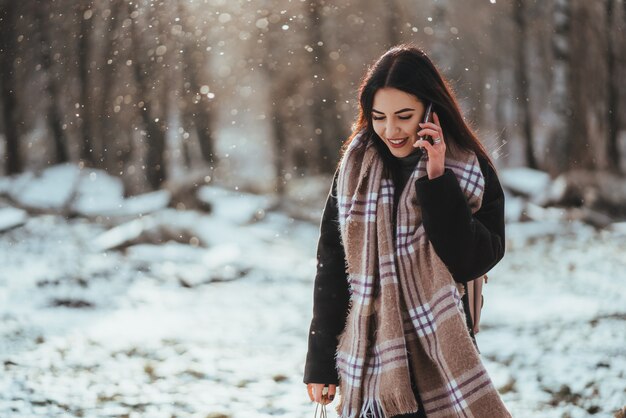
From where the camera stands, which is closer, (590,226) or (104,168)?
(590,226)

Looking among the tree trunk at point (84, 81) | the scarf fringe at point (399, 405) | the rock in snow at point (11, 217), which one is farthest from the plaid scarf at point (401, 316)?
the tree trunk at point (84, 81)

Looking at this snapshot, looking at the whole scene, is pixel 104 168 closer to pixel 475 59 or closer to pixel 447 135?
pixel 475 59

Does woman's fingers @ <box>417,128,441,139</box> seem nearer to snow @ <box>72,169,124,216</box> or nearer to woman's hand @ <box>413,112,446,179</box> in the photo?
woman's hand @ <box>413,112,446,179</box>

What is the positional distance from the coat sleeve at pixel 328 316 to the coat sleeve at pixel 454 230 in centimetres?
35

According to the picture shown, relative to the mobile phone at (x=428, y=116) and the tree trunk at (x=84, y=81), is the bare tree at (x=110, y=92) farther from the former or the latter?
the mobile phone at (x=428, y=116)

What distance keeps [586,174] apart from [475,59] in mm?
3048

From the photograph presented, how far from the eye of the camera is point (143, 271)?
955cm

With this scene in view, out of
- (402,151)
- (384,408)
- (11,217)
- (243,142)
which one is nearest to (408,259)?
(402,151)

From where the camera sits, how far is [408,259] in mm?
2236

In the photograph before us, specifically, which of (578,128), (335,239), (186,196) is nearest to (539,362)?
(335,239)

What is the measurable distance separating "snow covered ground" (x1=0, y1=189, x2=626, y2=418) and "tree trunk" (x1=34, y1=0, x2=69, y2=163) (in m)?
2.79

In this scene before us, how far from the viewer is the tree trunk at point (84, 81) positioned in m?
13.9

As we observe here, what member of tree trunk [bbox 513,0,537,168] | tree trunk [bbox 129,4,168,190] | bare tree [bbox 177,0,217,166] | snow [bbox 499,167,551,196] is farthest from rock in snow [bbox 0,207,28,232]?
tree trunk [bbox 513,0,537,168]

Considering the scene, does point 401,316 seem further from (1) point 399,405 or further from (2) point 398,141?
(2) point 398,141
